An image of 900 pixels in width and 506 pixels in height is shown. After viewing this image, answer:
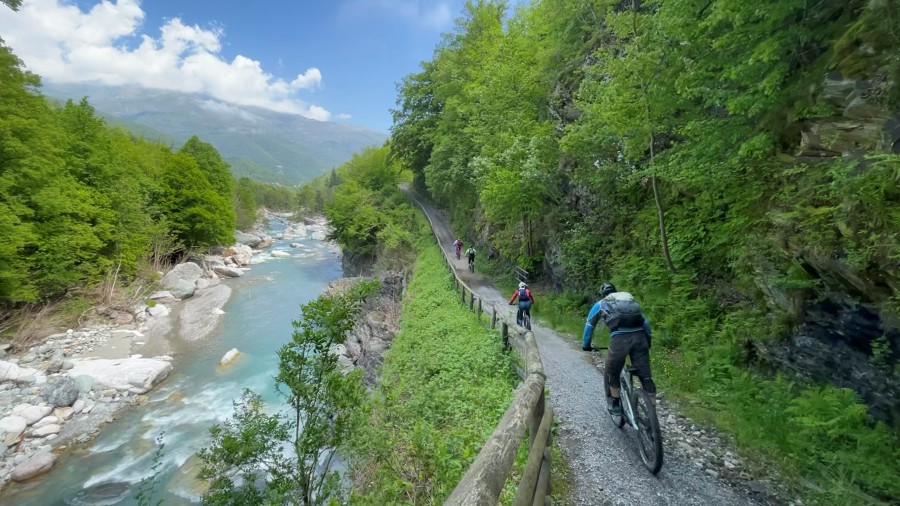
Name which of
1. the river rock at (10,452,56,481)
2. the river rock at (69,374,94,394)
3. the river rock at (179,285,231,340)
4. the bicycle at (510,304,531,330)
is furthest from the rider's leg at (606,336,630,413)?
the river rock at (179,285,231,340)

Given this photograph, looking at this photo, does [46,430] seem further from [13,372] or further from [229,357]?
[229,357]

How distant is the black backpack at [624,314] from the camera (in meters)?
5.11

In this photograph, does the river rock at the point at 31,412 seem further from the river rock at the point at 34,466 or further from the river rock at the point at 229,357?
the river rock at the point at 229,357

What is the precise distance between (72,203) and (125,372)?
10.9 meters

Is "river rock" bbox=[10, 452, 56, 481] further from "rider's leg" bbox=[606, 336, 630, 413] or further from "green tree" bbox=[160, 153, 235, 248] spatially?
"green tree" bbox=[160, 153, 235, 248]

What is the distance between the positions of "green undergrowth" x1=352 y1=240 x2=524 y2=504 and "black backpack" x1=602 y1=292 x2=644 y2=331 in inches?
87.2

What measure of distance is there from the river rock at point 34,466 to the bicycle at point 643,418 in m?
17.8

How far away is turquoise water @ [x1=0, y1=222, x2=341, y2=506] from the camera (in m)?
11.8

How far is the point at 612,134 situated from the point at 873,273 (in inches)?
287

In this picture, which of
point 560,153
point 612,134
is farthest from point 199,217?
point 612,134

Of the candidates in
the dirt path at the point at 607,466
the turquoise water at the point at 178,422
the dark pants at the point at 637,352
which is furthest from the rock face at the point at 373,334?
the dark pants at the point at 637,352

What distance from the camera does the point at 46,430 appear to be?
14.0m

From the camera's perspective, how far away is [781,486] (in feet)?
15.0

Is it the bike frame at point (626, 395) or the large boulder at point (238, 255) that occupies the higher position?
the bike frame at point (626, 395)
